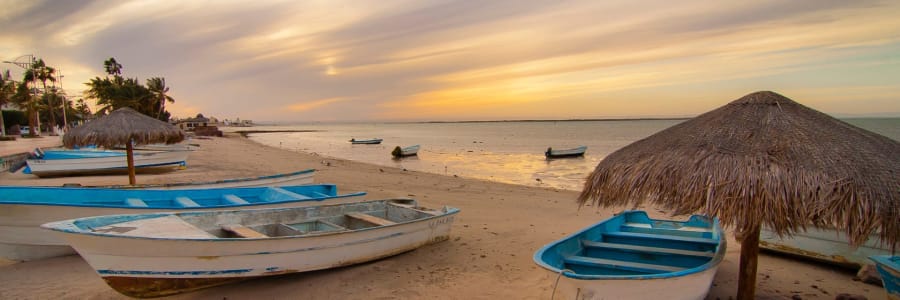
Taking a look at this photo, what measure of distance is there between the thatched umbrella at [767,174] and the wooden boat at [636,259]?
22.1 inches

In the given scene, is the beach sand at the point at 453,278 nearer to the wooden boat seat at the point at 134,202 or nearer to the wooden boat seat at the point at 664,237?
the wooden boat seat at the point at 664,237

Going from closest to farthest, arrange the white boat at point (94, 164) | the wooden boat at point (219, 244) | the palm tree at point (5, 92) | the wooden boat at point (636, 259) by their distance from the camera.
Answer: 1. the wooden boat at point (636, 259)
2. the wooden boat at point (219, 244)
3. the white boat at point (94, 164)
4. the palm tree at point (5, 92)

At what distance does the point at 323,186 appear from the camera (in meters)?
8.77

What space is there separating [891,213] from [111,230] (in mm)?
6704

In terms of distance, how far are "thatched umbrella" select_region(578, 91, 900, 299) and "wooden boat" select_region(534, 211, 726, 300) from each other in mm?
560

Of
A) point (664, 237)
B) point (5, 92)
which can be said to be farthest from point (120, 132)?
point (5, 92)

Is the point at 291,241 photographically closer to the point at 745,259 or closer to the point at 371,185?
the point at 745,259

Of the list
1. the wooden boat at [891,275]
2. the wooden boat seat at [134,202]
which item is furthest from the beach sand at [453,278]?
the wooden boat at [891,275]

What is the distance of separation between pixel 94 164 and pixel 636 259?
55.2 feet

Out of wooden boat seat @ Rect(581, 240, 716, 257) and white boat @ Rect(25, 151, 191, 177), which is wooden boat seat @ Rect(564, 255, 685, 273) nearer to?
wooden boat seat @ Rect(581, 240, 716, 257)

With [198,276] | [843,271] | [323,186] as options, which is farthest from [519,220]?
[198,276]

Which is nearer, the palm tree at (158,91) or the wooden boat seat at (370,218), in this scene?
the wooden boat seat at (370,218)

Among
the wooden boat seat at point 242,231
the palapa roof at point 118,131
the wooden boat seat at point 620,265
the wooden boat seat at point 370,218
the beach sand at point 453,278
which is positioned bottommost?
the beach sand at point 453,278

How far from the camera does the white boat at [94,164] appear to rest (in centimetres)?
1424
